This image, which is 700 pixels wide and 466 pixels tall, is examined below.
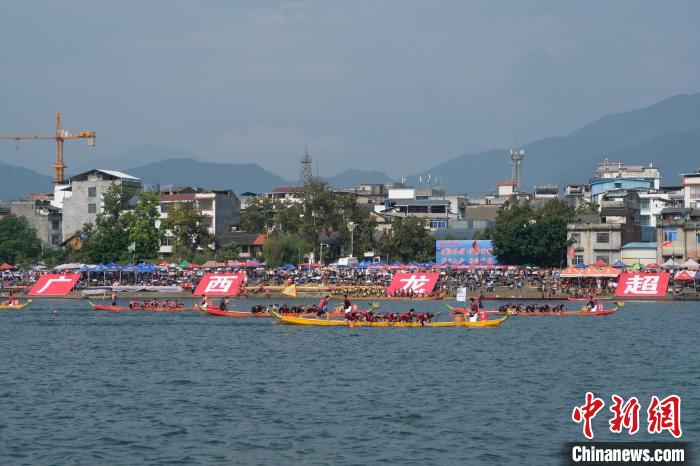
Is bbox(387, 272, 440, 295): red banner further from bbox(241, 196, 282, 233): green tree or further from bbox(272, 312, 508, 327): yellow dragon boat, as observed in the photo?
bbox(241, 196, 282, 233): green tree

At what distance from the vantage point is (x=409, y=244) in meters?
138

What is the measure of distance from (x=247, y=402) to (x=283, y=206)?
374ft

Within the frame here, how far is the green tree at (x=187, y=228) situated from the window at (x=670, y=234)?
58956 mm

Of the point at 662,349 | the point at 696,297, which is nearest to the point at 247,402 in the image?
the point at 662,349

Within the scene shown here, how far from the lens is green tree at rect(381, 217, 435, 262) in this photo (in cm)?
13712

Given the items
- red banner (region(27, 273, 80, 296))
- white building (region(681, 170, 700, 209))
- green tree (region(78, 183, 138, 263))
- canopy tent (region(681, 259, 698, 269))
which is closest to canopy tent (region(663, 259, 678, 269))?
canopy tent (region(681, 259, 698, 269))

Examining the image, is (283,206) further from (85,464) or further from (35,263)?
(85,464)

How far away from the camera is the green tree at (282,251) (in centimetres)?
13312

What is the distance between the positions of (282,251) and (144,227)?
1781 cm

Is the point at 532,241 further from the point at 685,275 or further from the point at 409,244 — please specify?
the point at 685,275

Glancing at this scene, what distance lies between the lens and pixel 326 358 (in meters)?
58.1

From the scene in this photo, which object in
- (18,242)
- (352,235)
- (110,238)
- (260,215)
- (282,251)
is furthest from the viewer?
(260,215)

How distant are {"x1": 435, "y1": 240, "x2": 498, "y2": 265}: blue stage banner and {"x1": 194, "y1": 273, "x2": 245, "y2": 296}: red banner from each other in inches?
1490

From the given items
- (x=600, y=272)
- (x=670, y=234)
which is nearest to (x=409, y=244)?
(x=670, y=234)
